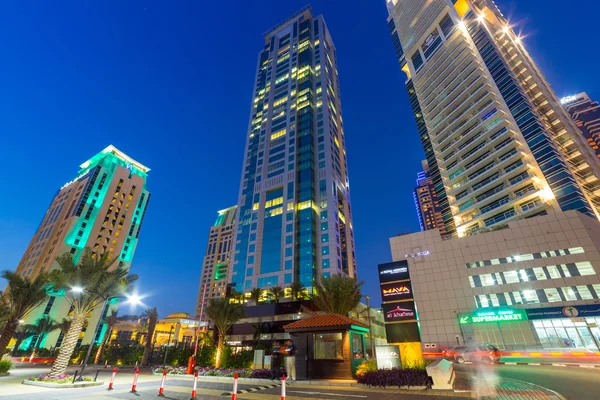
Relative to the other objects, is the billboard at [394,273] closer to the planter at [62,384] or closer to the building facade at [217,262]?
the planter at [62,384]

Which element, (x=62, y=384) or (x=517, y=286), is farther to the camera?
(x=517, y=286)

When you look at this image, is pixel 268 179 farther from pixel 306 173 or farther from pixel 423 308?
pixel 423 308

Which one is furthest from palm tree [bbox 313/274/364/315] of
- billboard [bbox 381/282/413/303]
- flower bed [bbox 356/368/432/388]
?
flower bed [bbox 356/368/432/388]

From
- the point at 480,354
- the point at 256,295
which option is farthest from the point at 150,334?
the point at 480,354

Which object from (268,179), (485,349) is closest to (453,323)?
(485,349)

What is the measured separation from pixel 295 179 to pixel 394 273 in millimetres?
58716

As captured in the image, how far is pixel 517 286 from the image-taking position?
1844 inches

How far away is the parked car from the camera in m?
26.8

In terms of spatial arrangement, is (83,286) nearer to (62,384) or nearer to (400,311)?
(62,384)

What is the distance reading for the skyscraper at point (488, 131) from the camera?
61.2m

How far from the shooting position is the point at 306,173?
79.6 m

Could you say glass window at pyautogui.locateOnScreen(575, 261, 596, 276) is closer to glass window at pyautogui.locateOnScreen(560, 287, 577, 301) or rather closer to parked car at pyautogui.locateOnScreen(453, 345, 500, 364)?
glass window at pyautogui.locateOnScreen(560, 287, 577, 301)

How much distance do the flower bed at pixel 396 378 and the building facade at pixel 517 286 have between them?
1219 inches

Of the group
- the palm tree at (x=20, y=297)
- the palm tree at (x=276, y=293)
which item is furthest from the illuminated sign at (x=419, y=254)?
→ the palm tree at (x=20, y=297)
